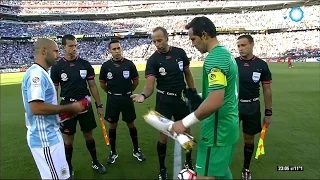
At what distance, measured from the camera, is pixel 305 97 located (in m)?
13.2

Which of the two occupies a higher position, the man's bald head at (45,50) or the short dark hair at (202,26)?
the short dark hair at (202,26)

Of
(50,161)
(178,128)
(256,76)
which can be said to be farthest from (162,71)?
(50,161)

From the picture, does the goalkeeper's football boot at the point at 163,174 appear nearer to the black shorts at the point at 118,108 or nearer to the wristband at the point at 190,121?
the black shorts at the point at 118,108

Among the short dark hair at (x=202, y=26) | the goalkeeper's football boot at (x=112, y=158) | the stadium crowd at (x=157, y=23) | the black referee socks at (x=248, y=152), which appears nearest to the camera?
the short dark hair at (x=202, y=26)

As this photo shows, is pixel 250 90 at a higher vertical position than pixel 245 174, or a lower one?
higher

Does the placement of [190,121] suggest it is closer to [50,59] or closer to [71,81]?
[50,59]

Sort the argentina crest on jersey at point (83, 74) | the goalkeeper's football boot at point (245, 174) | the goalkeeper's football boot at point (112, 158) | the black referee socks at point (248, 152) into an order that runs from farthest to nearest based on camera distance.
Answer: the goalkeeper's football boot at point (112, 158)
the argentina crest on jersey at point (83, 74)
the black referee socks at point (248, 152)
the goalkeeper's football boot at point (245, 174)

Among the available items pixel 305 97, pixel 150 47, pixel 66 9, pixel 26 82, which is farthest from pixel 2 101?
pixel 66 9

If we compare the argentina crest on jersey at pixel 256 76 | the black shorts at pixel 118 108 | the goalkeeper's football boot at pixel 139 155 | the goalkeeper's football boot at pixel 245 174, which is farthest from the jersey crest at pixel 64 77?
the goalkeeper's football boot at pixel 245 174

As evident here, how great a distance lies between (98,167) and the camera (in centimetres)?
588

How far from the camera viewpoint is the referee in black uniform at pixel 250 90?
17.5 feet

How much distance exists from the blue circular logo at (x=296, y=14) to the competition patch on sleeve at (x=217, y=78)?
58260 millimetres

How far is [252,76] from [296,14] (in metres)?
56.6

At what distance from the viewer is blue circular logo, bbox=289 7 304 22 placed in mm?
54594
